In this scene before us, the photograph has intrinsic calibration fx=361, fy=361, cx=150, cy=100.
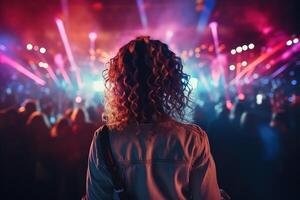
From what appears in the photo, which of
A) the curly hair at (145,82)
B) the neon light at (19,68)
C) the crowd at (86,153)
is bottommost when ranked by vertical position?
the crowd at (86,153)

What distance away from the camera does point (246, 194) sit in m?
6.27

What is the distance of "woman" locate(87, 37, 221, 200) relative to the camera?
1926 mm

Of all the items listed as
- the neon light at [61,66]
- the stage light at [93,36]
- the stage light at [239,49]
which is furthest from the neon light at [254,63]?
the neon light at [61,66]

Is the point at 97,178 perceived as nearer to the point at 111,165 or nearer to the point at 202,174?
the point at 111,165

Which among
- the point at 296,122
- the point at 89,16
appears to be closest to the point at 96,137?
the point at 296,122

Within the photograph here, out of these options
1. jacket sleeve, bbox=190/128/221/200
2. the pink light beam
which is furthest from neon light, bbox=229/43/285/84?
jacket sleeve, bbox=190/128/221/200

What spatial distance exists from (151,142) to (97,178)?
0.36m

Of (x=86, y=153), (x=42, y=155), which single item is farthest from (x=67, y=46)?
(x=86, y=153)

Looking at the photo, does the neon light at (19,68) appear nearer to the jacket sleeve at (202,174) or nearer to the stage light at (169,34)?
the stage light at (169,34)

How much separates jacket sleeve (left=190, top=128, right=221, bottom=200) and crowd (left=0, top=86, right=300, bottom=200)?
407 cm

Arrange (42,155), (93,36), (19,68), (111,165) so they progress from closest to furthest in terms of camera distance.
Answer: (111,165)
(42,155)
(19,68)
(93,36)

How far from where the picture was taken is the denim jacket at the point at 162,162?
192 cm

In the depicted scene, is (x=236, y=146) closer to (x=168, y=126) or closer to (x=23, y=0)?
(x=168, y=126)

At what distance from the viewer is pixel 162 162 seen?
6.33ft
